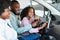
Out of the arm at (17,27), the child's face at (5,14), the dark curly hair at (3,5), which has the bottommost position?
the arm at (17,27)

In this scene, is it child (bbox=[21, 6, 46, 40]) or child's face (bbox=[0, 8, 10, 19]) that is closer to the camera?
child's face (bbox=[0, 8, 10, 19])

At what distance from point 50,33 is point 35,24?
0.26m

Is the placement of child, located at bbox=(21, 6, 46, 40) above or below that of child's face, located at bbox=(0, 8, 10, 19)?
below

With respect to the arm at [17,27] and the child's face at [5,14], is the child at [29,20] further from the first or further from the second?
the child's face at [5,14]

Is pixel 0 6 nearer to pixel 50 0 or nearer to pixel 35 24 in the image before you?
pixel 35 24

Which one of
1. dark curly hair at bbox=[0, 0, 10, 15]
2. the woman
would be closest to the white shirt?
the woman

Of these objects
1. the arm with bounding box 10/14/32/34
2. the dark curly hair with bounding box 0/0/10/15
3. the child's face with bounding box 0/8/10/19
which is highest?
the dark curly hair with bounding box 0/0/10/15

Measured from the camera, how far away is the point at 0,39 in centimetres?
185

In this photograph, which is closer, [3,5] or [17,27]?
[3,5]

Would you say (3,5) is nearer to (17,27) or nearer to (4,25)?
(4,25)

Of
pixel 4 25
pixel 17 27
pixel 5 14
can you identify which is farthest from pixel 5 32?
pixel 17 27

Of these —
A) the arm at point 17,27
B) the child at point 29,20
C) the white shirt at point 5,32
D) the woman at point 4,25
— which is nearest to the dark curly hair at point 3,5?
the woman at point 4,25

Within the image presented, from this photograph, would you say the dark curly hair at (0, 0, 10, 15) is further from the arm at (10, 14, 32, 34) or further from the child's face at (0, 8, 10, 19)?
the arm at (10, 14, 32, 34)

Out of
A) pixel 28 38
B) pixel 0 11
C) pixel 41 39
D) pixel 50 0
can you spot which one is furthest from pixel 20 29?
pixel 50 0
